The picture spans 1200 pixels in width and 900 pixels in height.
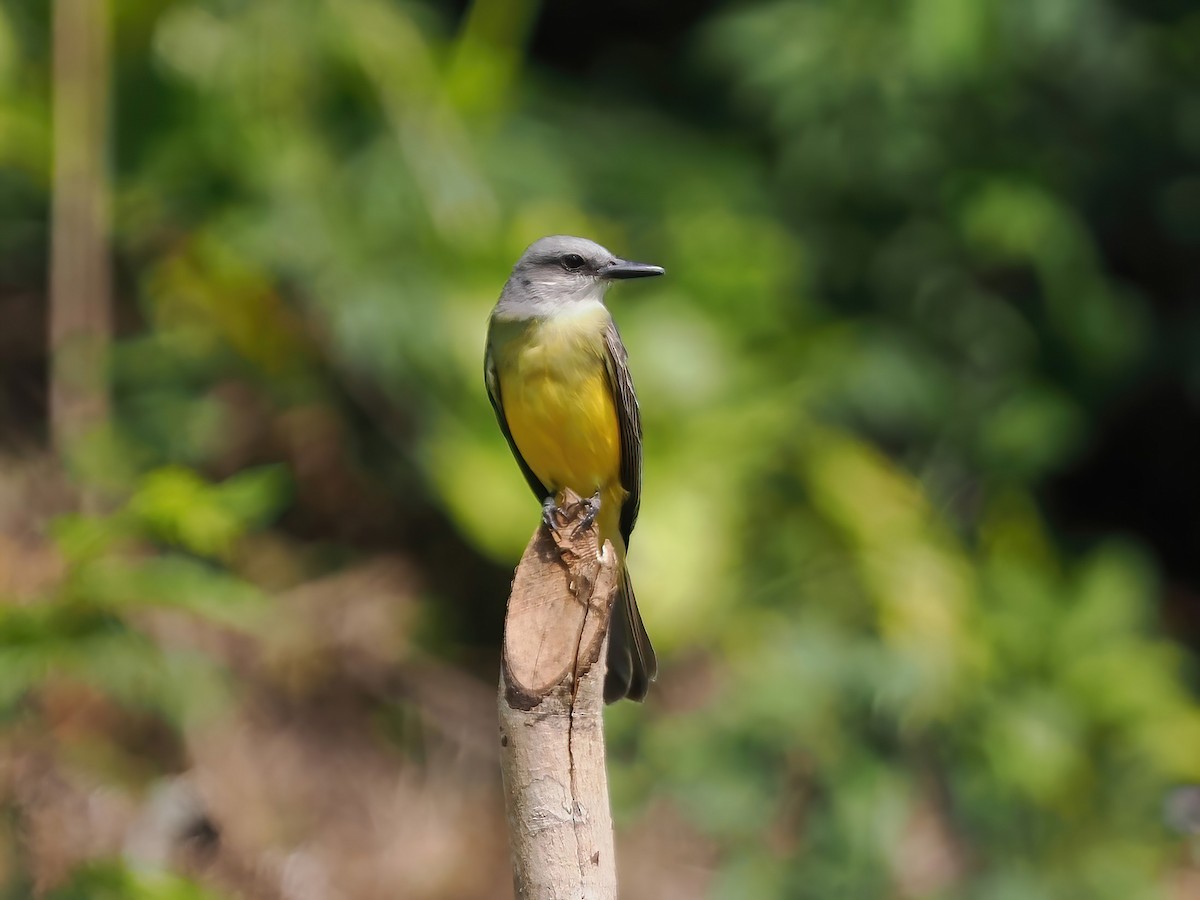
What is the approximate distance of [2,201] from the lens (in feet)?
20.3

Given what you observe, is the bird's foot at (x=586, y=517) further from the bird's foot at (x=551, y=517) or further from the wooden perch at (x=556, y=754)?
the wooden perch at (x=556, y=754)

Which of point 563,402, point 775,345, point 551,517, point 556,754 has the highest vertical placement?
point 775,345

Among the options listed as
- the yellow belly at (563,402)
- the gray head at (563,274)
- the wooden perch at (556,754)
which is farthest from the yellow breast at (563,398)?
the wooden perch at (556,754)

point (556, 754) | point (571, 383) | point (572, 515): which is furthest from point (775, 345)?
point (556, 754)

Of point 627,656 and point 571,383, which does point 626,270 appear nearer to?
point 571,383

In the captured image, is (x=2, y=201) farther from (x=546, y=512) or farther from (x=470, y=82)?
(x=546, y=512)

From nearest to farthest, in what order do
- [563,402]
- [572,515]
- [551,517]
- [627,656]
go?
[551,517], [572,515], [627,656], [563,402]

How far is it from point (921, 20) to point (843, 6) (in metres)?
0.57

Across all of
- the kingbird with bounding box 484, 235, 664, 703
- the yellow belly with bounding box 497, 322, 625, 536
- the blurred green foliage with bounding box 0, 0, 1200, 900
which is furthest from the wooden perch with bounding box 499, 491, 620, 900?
the blurred green foliage with bounding box 0, 0, 1200, 900

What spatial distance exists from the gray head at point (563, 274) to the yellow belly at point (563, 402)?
0.15 meters

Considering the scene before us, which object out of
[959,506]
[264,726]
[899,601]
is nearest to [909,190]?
[959,506]

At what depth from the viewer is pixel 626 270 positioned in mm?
3955

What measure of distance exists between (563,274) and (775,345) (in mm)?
2321

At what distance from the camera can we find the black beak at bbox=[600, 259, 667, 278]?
3.89 m
